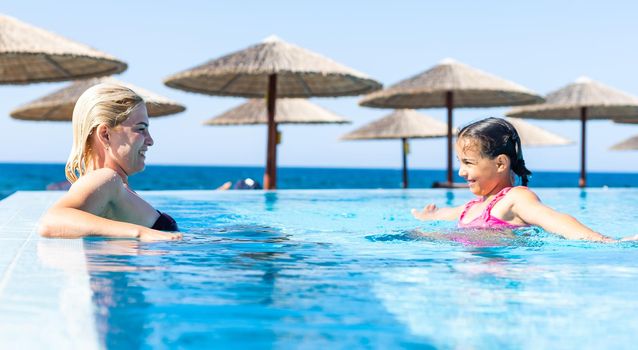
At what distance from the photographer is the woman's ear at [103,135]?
3.19m

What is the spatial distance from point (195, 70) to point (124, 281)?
8923 millimetres

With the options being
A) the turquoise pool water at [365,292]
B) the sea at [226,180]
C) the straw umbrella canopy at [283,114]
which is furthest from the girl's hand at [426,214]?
the sea at [226,180]

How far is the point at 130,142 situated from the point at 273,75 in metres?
8.07

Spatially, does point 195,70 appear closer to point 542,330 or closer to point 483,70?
point 483,70

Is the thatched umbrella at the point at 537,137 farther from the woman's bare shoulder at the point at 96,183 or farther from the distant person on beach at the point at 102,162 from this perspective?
the woman's bare shoulder at the point at 96,183

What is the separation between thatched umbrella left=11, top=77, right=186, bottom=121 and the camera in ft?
41.5

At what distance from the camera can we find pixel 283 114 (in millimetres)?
17672

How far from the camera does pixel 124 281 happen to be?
2246mm

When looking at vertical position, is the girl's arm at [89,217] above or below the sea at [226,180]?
above

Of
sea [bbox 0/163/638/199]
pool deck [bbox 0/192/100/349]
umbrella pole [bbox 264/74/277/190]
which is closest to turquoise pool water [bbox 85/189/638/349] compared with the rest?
pool deck [bbox 0/192/100/349]

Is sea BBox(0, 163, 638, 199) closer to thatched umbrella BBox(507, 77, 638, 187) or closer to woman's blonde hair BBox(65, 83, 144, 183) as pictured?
thatched umbrella BBox(507, 77, 638, 187)

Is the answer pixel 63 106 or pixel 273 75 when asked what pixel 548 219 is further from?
pixel 63 106

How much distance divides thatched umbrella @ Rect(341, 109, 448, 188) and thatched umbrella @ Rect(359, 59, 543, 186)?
213 inches

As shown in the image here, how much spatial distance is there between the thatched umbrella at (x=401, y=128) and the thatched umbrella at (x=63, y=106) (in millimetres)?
8151
